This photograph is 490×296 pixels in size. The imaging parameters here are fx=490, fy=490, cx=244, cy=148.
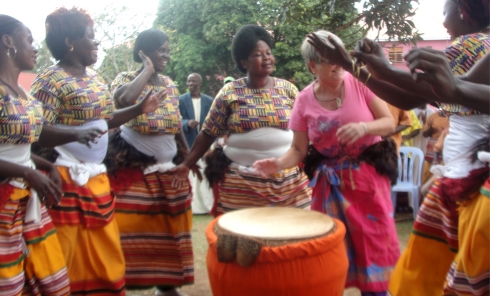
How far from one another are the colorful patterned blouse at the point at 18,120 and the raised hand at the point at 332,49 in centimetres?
165

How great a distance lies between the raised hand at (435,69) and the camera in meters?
1.65

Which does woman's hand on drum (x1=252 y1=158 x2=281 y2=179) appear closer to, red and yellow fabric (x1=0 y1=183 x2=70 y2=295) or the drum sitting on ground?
the drum sitting on ground

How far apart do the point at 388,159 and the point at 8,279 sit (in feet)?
7.71

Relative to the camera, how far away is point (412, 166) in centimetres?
681

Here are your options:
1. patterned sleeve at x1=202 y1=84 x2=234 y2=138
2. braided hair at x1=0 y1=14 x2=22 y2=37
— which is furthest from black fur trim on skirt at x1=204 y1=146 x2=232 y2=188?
braided hair at x1=0 y1=14 x2=22 y2=37

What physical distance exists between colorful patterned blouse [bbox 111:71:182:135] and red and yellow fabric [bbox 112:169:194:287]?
1.22 ft

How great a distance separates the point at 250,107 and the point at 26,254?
5.88ft

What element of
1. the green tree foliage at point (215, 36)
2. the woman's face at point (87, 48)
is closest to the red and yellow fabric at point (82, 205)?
the woman's face at point (87, 48)

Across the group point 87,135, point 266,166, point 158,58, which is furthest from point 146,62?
point 266,166

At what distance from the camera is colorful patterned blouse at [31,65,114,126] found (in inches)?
126

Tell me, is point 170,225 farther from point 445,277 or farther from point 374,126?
point 445,277

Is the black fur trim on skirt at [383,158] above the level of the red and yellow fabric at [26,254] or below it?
above

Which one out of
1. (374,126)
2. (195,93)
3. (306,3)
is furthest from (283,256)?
(195,93)

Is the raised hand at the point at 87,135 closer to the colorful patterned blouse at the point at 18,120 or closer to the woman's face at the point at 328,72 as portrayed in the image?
the colorful patterned blouse at the point at 18,120
